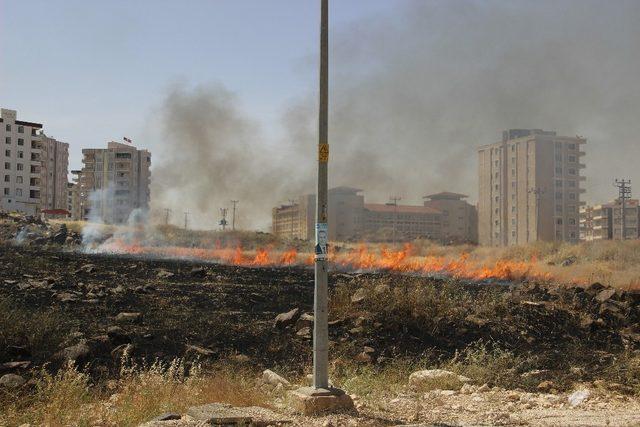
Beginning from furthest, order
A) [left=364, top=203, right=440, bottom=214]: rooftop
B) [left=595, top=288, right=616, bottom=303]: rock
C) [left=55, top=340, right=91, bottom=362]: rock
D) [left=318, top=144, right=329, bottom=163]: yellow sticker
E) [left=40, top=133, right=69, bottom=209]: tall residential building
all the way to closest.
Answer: [left=40, top=133, right=69, bottom=209]: tall residential building → [left=364, top=203, right=440, bottom=214]: rooftop → [left=595, top=288, right=616, bottom=303]: rock → [left=55, top=340, right=91, bottom=362]: rock → [left=318, top=144, right=329, bottom=163]: yellow sticker

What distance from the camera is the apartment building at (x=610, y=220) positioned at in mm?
103562

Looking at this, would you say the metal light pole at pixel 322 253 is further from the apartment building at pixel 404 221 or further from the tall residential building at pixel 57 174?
the tall residential building at pixel 57 174

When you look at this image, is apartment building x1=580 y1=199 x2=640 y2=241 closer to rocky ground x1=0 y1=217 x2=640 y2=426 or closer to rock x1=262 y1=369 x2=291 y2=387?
rocky ground x1=0 y1=217 x2=640 y2=426

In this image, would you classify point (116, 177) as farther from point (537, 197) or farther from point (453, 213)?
point (537, 197)

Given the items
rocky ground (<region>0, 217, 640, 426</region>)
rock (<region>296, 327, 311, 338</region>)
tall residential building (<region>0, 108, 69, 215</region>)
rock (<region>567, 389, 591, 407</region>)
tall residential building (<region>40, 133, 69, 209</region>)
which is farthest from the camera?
tall residential building (<region>40, 133, 69, 209</region>)

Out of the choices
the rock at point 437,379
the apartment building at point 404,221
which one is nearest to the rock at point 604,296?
the rock at point 437,379

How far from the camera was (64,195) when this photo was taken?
13088cm

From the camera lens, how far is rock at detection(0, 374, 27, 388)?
1055 centimetres

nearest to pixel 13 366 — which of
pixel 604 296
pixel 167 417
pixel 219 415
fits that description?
pixel 167 417

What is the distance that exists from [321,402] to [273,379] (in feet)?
10.1

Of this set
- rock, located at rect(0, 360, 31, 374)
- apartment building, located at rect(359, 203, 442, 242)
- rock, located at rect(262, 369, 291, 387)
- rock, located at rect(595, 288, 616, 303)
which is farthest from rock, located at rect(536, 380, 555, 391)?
apartment building, located at rect(359, 203, 442, 242)

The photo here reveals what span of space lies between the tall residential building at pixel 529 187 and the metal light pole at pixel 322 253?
60570 mm

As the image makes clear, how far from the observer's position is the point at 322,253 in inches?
348

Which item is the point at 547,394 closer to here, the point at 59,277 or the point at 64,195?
the point at 59,277
